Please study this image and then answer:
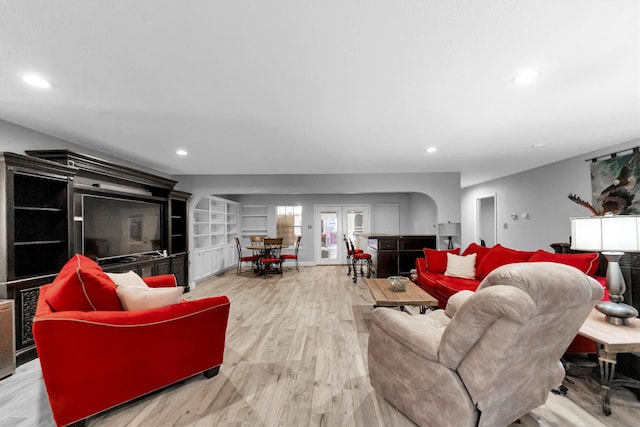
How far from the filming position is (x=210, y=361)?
2.29 m

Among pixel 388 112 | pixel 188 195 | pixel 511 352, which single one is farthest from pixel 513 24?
pixel 188 195

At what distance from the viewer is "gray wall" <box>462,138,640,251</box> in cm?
438

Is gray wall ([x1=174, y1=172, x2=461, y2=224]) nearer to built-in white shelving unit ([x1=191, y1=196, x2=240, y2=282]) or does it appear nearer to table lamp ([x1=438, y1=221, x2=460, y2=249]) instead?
table lamp ([x1=438, y1=221, x2=460, y2=249])

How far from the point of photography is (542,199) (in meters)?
5.25

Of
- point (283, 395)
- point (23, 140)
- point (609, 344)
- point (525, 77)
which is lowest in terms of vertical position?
point (283, 395)

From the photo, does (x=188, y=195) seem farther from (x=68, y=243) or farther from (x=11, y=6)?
(x=11, y=6)

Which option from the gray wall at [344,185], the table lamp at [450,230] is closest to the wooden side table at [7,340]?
the gray wall at [344,185]

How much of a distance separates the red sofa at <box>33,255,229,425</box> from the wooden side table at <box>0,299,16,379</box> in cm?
83

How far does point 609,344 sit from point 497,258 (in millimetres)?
2085

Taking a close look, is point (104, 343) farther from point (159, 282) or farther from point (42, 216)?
point (42, 216)

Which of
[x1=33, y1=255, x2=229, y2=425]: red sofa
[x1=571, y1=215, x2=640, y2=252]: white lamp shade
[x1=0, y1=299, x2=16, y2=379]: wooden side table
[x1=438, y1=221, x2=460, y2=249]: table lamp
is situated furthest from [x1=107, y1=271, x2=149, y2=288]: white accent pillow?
[x1=438, y1=221, x2=460, y2=249]: table lamp

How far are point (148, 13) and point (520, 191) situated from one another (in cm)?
693

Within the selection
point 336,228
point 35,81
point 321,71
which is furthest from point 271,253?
point 321,71

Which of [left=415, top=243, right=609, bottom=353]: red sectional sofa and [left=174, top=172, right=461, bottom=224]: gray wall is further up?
[left=174, top=172, right=461, bottom=224]: gray wall
